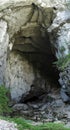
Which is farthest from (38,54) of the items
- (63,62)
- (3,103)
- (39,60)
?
(3,103)

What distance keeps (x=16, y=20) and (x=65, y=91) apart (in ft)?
16.7

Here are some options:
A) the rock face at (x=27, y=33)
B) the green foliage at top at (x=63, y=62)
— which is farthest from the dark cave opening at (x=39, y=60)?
the green foliage at top at (x=63, y=62)

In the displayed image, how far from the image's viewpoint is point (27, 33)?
21406 millimetres

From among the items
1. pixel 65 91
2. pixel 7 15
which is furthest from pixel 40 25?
pixel 65 91

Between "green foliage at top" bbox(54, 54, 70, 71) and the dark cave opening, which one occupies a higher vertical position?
"green foliage at top" bbox(54, 54, 70, 71)

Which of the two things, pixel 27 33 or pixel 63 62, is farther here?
pixel 27 33

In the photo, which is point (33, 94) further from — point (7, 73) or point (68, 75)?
point (68, 75)

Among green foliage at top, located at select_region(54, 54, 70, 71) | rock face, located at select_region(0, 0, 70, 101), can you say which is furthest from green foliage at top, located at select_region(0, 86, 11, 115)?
green foliage at top, located at select_region(54, 54, 70, 71)

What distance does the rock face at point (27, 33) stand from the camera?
1869cm

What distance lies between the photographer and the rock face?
61.3 ft

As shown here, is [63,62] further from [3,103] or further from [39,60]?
[39,60]

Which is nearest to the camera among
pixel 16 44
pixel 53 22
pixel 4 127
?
pixel 4 127

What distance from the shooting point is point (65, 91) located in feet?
65.4

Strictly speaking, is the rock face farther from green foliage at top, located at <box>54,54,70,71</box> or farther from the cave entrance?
green foliage at top, located at <box>54,54,70,71</box>
